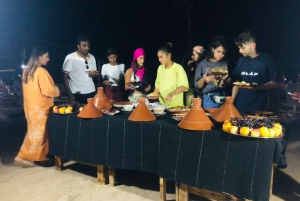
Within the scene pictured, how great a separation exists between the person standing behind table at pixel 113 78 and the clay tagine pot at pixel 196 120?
1948mm

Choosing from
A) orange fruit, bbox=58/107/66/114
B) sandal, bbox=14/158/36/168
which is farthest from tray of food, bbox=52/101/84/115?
sandal, bbox=14/158/36/168

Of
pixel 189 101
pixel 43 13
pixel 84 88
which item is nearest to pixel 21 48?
pixel 43 13

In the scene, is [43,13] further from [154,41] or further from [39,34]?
[154,41]

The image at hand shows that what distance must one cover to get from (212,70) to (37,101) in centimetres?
230

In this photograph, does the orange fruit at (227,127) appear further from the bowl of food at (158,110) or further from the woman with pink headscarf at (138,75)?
the woman with pink headscarf at (138,75)

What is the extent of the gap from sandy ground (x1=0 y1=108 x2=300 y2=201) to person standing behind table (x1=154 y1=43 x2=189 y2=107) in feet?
3.32

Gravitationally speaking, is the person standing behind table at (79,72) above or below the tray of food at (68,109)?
above

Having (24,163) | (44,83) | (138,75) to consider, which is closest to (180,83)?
(138,75)

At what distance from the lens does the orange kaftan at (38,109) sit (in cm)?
360

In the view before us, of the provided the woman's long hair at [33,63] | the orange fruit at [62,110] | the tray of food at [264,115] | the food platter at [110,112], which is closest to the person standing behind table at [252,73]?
the tray of food at [264,115]

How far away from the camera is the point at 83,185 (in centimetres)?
320

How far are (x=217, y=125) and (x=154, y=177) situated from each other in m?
1.28

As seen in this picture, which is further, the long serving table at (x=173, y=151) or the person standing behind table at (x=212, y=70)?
the person standing behind table at (x=212, y=70)

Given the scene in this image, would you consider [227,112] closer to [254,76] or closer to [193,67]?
[254,76]
